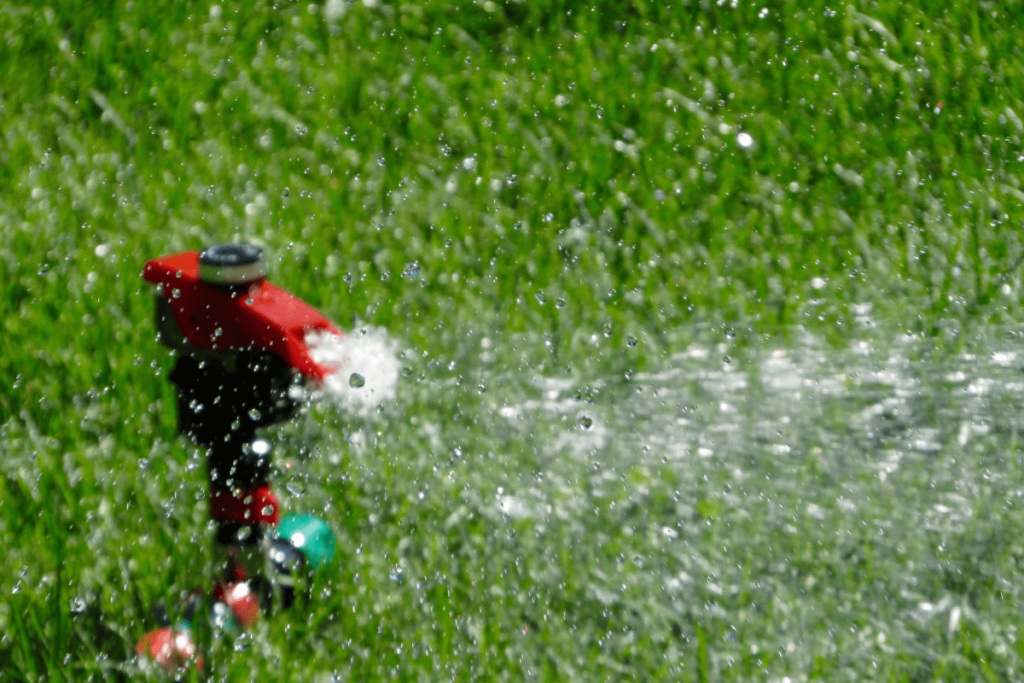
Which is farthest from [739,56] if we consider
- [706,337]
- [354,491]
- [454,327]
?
[354,491]

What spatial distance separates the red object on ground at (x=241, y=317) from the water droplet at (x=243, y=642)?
0.44 m

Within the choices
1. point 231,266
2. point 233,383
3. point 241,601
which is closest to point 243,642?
point 241,601

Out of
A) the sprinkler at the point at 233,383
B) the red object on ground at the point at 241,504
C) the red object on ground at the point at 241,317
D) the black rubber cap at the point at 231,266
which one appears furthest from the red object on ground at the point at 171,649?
the black rubber cap at the point at 231,266

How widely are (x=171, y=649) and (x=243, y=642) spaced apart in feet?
0.36

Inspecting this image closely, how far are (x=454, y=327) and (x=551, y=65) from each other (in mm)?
1258

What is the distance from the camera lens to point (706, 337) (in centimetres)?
282

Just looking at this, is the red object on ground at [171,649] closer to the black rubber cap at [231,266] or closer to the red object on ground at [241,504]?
the red object on ground at [241,504]

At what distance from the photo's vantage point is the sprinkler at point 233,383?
1724 millimetres

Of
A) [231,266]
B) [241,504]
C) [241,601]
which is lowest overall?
[241,601]

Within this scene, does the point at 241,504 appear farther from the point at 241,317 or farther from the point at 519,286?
the point at 519,286

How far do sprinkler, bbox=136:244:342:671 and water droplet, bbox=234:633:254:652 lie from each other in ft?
0.04

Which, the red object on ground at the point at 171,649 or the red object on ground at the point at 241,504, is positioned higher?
the red object on ground at the point at 241,504

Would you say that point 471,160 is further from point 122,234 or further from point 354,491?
point 354,491

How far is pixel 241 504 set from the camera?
5.92 feet
